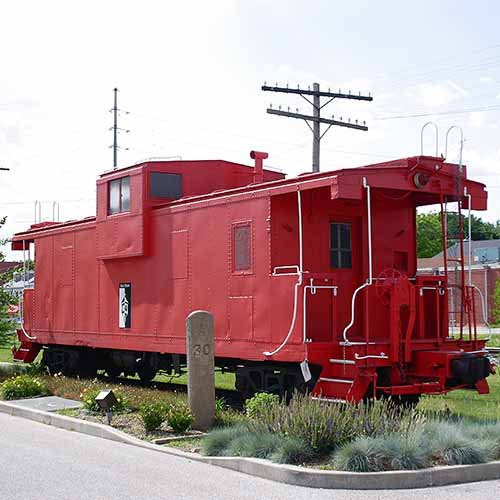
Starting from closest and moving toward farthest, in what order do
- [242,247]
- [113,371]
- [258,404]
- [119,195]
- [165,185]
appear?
1. [258,404]
2. [242,247]
3. [165,185]
4. [119,195]
5. [113,371]

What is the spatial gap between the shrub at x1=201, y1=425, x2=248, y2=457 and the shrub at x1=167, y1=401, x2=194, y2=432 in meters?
0.99

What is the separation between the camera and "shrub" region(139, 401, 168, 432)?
34.0 ft

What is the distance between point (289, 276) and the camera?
1133 cm

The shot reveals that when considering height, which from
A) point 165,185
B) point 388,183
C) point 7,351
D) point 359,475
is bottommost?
point 7,351

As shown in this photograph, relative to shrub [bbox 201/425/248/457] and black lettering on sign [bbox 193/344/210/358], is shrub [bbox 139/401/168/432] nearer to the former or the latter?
black lettering on sign [bbox 193/344/210/358]

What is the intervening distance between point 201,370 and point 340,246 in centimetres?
320

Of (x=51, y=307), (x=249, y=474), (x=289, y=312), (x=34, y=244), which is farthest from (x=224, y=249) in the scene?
(x=34, y=244)

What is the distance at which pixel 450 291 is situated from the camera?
13023mm

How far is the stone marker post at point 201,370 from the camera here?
10.6 m

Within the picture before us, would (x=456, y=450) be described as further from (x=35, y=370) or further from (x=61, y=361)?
(x=61, y=361)

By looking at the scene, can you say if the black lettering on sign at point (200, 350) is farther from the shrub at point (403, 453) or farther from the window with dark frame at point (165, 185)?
the window with dark frame at point (165, 185)

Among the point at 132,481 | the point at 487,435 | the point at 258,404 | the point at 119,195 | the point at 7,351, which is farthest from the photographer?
the point at 7,351

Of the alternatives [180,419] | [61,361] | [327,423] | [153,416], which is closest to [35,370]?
[61,361]

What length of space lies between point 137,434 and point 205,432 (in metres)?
0.87
